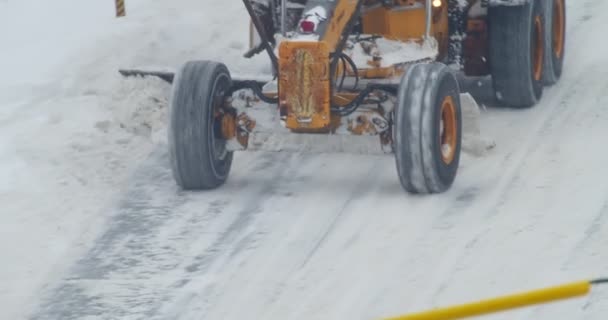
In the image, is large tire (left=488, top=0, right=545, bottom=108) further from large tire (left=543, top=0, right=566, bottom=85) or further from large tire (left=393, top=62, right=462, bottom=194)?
large tire (left=393, top=62, right=462, bottom=194)

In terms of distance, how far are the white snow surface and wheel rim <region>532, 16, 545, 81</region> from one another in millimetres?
234

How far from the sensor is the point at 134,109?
36.4ft

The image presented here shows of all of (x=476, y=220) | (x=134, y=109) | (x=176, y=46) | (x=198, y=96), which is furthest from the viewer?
(x=176, y=46)

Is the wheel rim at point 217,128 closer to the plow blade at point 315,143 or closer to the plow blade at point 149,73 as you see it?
the plow blade at point 315,143

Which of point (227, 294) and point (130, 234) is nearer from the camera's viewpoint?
point (227, 294)

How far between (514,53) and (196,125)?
3002 mm

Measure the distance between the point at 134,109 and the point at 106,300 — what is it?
10.6 ft

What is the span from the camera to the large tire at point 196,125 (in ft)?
31.4

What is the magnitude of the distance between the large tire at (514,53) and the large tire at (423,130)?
1.77 m

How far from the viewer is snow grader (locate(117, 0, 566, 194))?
9.25 meters

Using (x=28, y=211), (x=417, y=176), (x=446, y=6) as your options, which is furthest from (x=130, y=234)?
(x=446, y=6)

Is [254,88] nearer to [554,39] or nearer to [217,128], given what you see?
[217,128]

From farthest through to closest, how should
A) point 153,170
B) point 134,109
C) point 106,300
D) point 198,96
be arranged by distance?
point 134,109
point 153,170
point 198,96
point 106,300

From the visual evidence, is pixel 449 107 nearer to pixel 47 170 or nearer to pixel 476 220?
pixel 476 220
